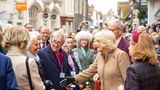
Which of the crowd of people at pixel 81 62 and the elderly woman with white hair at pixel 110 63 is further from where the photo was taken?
the elderly woman with white hair at pixel 110 63

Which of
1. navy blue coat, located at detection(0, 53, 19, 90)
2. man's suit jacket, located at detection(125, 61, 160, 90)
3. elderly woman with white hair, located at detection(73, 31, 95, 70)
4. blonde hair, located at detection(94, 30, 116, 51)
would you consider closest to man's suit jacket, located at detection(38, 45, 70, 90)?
blonde hair, located at detection(94, 30, 116, 51)

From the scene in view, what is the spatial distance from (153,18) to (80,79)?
29838 millimetres

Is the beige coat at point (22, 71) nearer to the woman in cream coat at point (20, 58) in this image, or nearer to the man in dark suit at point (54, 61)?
the woman in cream coat at point (20, 58)

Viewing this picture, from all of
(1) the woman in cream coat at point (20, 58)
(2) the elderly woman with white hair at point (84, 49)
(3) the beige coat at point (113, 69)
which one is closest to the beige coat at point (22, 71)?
(1) the woman in cream coat at point (20, 58)

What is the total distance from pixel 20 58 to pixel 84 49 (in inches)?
137

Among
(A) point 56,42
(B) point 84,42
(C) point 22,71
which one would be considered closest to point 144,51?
(C) point 22,71

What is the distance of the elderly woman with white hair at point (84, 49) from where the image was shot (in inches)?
351

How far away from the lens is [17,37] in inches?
220

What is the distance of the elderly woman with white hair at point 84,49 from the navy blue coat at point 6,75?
4.32 m

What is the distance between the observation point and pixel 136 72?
5020 millimetres

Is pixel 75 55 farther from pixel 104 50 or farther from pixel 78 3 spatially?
pixel 78 3

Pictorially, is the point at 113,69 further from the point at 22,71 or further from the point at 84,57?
the point at 84,57

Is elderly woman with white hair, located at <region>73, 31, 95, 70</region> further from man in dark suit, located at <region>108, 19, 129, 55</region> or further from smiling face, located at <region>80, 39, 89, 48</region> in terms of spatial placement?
man in dark suit, located at <region>108, 19, 129, 55</region>

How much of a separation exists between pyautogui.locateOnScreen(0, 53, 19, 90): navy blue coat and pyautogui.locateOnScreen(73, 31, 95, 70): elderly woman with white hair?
4319 mm
